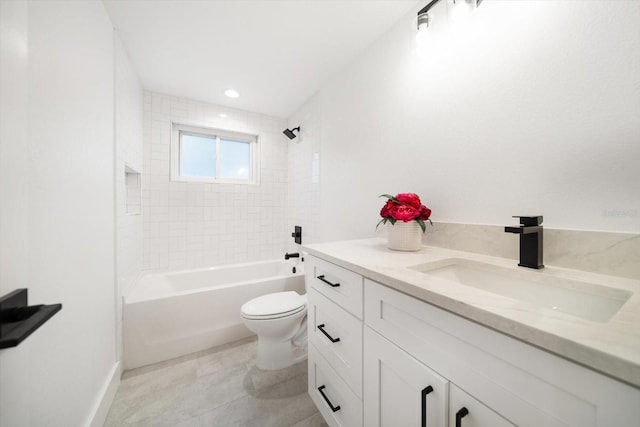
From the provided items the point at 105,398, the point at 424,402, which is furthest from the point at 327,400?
the point at 105,398

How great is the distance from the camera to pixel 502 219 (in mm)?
951

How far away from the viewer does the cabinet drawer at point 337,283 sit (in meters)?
0.83

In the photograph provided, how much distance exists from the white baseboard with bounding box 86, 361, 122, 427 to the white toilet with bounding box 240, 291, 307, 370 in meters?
0.76

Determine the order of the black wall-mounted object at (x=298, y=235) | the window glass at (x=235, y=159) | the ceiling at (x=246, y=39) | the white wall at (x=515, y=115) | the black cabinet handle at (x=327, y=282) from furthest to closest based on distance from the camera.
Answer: the window glass at (x=235, y=159) → the black wall-mounted object at (x=298, y=235) → the ceiling at (x=246, y=39) → the black cabinet handle at (x=327, y=282) → the white wall at (x=515, y=115)

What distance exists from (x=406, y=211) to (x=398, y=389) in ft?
2.28

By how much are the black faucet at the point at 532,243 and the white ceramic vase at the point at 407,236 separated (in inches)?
14.6

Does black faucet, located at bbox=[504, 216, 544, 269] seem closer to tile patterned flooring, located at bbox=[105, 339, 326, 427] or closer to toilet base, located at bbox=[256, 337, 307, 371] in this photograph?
tile patterned flooring, located at bbox=[105, 339, 326, 427]

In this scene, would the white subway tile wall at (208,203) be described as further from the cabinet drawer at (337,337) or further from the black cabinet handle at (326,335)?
the black cabinet handle at (326,335)

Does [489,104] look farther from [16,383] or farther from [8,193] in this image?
[16,383]

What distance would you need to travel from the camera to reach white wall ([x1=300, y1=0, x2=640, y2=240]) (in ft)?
2.28

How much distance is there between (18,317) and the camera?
486 mm

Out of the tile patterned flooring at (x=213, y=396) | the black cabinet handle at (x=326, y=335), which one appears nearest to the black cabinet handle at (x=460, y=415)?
the black cabinet handle at (x=326, y=335)

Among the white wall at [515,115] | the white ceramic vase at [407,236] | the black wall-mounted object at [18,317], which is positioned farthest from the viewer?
the white ceramic vase at [407,236]

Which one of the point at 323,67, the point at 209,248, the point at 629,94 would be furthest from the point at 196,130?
the point at 629,94
